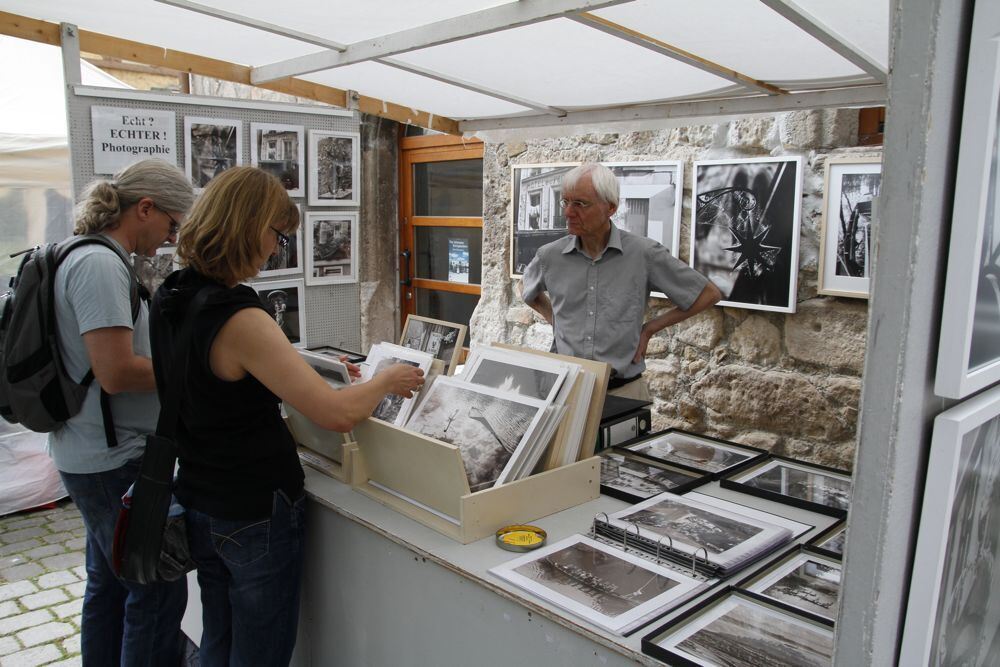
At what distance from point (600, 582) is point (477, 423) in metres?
0.54

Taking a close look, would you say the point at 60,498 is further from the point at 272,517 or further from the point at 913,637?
the point at 913,637

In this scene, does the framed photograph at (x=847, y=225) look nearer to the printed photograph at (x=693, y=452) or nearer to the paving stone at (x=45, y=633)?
the printed photograph at (x=693, y=452)

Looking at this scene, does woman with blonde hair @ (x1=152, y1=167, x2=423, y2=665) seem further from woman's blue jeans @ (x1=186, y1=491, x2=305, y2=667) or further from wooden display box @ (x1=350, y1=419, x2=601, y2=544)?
wooden display box @ (x1=350, y1=419, x2=601, y2=544)

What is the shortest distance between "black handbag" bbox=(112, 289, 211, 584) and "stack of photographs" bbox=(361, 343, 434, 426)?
0.54m

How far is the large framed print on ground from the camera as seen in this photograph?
0.80m

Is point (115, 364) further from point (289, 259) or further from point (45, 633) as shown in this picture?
point (45, 633)

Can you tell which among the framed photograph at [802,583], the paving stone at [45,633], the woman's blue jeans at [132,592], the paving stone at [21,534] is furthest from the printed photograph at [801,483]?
the paving stone at [21,534]

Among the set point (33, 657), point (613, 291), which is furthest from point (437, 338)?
point (33, 657)

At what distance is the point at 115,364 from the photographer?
1.96 m

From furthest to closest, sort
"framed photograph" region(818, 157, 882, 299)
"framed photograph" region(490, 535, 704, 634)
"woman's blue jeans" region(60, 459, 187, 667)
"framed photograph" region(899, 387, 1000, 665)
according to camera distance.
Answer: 1. "framed photograph" region(818, 157, 882, 299)
2. "woman's blue jeans" region(60, 459, 187, 667)
3. "framed photograph" region(490, 535, 704, 634)
4. "framed photograph" region(899, 387, 1000, 665)

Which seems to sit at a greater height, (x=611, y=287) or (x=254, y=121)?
(x=254, y=121)

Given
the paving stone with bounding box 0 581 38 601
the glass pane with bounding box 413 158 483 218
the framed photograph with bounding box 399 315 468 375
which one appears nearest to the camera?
the framed photograph with bounding box 399 315 468 375

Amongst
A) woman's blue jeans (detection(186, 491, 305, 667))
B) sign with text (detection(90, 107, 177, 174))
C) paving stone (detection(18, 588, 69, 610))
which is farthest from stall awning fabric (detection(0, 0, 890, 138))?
paving stone (detection(18, 588, 69, 610))

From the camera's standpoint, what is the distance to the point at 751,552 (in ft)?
5.43
